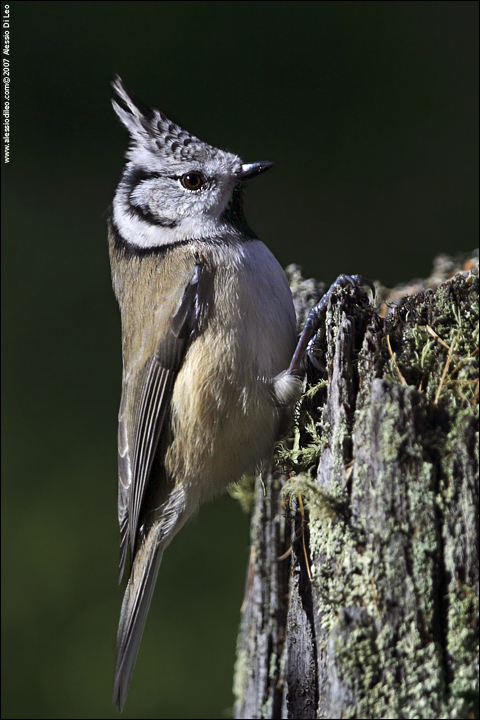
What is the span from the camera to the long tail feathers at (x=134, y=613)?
5.43ft

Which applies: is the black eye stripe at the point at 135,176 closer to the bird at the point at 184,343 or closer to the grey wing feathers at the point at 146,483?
the bird at the point at 184,343

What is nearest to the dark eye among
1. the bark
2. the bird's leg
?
A: the bird's leg

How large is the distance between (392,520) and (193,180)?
3.85ft

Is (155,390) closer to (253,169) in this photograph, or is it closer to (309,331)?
(309,331)

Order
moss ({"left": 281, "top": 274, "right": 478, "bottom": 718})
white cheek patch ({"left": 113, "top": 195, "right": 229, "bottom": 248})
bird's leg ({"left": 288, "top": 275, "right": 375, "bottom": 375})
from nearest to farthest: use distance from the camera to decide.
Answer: moss ({"left": 281, "top": 274, "right": 478, "bottom": 718}) → bird's leg ({"left": 288, "top": 275, "right": 375, "bottom": 375}) → white cheek patch ({"left": 113, "top": 195, "right": 229, "bottom": 248})

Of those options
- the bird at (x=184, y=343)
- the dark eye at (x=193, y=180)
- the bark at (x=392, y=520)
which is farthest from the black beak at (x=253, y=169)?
the bark at (x=392, y=520)

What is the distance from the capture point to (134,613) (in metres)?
1.69

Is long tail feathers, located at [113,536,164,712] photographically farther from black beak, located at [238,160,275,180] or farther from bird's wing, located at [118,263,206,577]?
black beak, located at [238,160,275,180]

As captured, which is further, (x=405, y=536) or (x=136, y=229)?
(x=136, y=229)

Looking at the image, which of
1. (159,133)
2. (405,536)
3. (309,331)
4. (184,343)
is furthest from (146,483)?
(159,133)

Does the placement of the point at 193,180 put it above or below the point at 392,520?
above

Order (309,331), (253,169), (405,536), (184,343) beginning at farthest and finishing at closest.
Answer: (253,169) < (184,343) < (309,331) < (405,536)

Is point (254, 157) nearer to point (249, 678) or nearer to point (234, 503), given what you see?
point (234, 503)

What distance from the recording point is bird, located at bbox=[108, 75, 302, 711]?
164 cm
